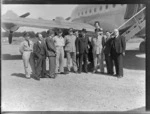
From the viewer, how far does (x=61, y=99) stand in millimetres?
6293

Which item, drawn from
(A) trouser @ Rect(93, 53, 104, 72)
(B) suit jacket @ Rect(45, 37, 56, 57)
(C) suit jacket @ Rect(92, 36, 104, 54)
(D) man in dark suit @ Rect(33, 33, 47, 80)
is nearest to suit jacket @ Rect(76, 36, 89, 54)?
(C) suit jacket @ Rect(92, 36, 104, 54)

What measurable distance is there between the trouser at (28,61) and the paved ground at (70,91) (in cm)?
19

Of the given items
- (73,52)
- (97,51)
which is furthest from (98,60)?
(73,52)

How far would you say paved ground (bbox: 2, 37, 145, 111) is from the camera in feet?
19.8

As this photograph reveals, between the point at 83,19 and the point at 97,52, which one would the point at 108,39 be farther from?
the point at 83,19

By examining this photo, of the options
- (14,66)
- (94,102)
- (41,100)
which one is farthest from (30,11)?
(94,102)

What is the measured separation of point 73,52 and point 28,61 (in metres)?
1.53

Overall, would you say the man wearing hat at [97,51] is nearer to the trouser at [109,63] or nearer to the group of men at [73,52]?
the group of men at [73,52]

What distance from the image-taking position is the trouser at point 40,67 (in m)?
7.18

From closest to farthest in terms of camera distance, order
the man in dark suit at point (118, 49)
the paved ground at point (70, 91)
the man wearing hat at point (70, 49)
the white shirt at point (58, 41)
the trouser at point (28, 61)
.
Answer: the paved ground at point (70, 91)
the trouser at point (28, 61)
the man in dark suit at point (118, 49)
the white shirt at point (58, 41)
the man wearing hat at point (70, 49)

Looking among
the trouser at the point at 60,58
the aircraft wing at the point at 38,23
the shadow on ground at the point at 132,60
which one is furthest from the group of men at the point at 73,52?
the aircraft wing at the point at 38,23

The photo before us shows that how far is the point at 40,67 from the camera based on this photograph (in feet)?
23.9

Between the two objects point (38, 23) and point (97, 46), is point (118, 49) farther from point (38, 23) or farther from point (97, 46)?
point (38, 23)

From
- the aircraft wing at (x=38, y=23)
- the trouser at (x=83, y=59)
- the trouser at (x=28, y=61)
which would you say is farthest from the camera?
the aircraft wing at (x=38, y=23)
